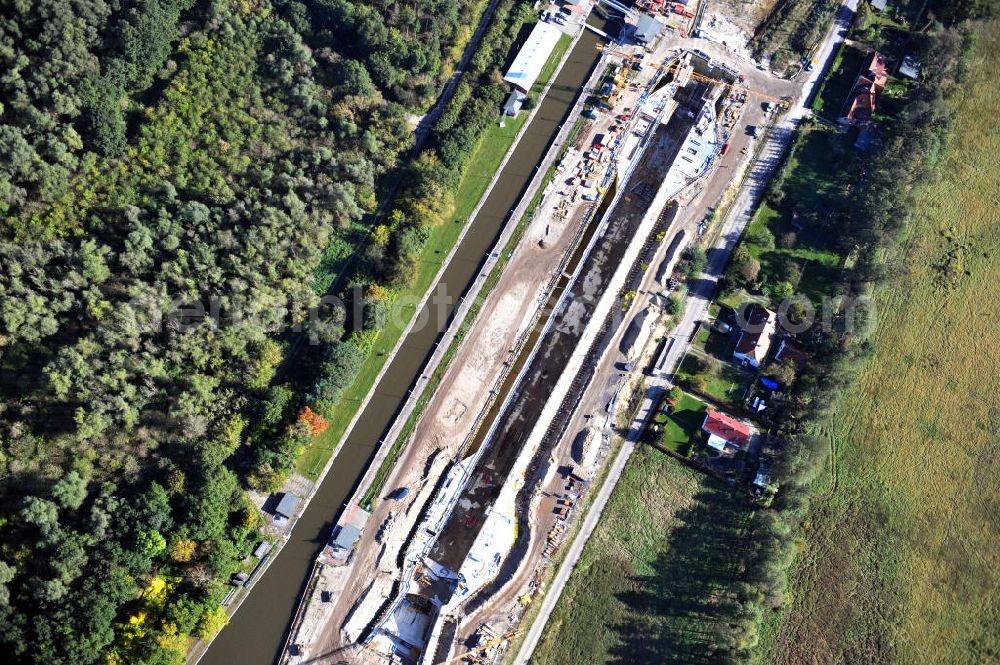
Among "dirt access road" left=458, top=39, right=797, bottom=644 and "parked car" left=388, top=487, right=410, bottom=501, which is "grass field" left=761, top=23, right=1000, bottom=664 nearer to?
"dirt access road" left=458, top=39, right=797, bottom=644

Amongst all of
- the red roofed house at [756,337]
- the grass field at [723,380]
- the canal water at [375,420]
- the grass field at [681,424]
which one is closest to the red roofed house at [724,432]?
the grass field at [681,424]

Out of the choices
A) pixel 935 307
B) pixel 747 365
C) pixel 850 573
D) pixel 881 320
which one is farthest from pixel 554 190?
pixel 850 573

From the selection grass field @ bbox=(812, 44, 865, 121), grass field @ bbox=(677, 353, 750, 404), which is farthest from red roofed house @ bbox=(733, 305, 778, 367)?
grass field @ bbox=(812, 44, 865, 121)

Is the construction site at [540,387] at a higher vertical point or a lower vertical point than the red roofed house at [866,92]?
lower

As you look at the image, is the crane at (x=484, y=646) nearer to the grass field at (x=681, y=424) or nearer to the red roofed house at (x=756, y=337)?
the grass field at (x=681, y=424)

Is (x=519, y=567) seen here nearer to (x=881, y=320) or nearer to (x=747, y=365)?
(x=747, y=365)

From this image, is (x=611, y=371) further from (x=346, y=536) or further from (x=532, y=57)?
(x=532, y=57)
